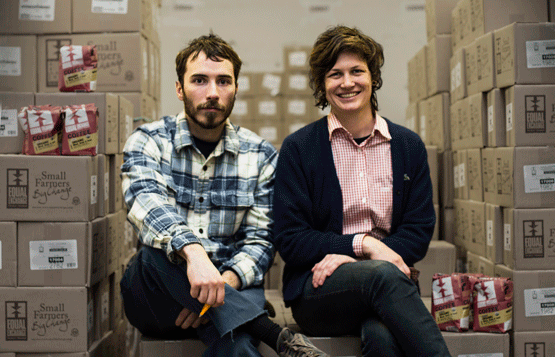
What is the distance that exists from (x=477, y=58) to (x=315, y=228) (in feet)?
3.28

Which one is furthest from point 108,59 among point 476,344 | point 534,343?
point 534,343

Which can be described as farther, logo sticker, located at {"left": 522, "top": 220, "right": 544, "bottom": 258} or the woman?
logo sticker, located at {"left": 522, "top": 220, "right": 544, "bottom": 258}

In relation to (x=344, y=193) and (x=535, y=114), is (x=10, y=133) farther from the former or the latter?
(x=535, y=114)

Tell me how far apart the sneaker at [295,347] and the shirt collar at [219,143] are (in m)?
0.58

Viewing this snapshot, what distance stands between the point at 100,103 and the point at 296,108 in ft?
6.40

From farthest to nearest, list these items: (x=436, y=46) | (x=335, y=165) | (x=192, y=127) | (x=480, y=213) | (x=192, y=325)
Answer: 1. (x=436, y=46)
2. (x=480, y=213)
3. (x=192, y=127)
4. (x=335, y=165)
5. (x=192, y=325)

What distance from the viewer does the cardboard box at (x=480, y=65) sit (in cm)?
185

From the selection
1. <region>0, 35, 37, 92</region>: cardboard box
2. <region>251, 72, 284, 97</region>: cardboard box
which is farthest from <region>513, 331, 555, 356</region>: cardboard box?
<region>251, 72, 284, 97</region>: cardboard box

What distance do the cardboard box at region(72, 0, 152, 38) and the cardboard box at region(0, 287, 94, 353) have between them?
1.13 meters

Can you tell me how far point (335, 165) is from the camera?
59.9 inches

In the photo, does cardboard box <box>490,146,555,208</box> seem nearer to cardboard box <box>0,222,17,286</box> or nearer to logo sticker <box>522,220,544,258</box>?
logo sticker <box>522,220,544,258</box>

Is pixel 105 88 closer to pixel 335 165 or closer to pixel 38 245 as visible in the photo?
pixel 38 245

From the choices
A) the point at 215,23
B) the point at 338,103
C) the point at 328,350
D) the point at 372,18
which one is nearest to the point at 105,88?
the point at 338,103

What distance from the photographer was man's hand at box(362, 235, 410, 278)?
4.55 ft
